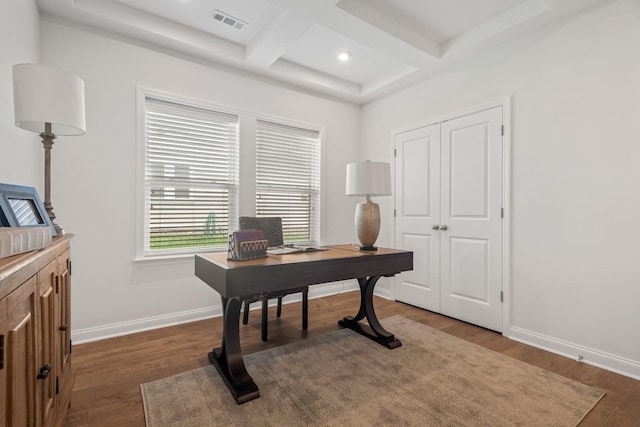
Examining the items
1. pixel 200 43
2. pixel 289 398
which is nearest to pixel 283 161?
pixel 200 43

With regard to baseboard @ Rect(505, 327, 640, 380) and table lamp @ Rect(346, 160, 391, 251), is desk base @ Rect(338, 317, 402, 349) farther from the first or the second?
baseboard @ Rect(505, 327, 640, 380)

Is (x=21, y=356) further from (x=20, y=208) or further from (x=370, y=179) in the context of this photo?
(x=370, y=179)

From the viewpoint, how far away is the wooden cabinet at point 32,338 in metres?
0.74

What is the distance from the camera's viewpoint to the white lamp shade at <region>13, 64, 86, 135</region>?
1.59 m

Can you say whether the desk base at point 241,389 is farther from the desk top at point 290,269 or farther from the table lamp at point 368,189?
the table lamp at point 368,189

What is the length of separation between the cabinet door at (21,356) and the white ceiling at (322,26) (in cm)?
243

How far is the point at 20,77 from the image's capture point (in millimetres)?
1580

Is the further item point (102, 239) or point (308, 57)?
point (308, 57)

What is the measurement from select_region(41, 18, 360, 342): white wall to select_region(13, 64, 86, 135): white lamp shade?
3.11ft

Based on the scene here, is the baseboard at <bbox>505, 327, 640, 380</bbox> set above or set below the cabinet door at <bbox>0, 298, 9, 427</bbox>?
below

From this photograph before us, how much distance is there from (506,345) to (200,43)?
387cm

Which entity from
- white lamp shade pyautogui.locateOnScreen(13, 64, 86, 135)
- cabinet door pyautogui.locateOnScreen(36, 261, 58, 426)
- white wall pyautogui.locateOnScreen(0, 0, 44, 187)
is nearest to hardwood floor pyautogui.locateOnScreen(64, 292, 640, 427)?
cabinet door pyautogui.locateOnScreen(36, 261, 58, 426)

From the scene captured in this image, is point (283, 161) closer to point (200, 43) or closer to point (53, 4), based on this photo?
point (200, 43)

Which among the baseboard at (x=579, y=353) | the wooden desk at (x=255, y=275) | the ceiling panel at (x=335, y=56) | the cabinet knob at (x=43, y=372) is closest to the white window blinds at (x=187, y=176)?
the ceiling panel at (x=335, y=56)
